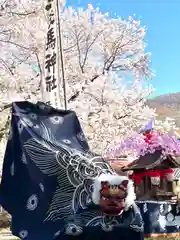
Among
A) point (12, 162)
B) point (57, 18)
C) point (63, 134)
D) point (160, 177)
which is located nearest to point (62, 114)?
point (63, 134)

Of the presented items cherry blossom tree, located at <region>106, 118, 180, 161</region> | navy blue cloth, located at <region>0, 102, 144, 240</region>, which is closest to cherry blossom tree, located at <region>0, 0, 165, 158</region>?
cherry blossom tree, located at <region>106, 118, 180, 161</region>

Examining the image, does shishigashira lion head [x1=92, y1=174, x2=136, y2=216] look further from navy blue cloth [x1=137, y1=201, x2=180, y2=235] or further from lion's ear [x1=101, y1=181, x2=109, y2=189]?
navy blue cloth [x1=137, y1=201, x2=180, y2=235]

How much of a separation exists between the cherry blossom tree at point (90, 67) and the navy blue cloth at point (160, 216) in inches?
120

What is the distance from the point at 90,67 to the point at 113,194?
8802 mm

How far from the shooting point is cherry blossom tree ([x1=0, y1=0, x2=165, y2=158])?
10.2 metres

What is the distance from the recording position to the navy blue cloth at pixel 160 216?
8.69 metres

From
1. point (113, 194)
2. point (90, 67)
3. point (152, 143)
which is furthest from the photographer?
point (90, 67)

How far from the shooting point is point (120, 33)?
13.1 m

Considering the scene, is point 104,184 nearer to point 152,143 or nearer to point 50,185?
point 50,185

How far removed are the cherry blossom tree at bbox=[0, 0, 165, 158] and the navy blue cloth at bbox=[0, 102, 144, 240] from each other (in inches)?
184

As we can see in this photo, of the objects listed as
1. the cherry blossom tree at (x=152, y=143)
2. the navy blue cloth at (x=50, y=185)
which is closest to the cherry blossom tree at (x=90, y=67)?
the cherry blossom tree at (x=152, y=143)

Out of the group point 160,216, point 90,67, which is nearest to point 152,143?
point 160,216

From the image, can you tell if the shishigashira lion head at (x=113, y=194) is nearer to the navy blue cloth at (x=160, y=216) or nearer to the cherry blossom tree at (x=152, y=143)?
the navy blue cloth at (x=160, y=216)

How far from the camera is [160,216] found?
29.0 feet
